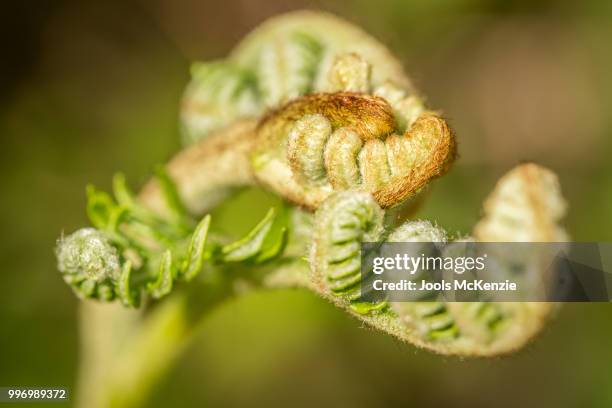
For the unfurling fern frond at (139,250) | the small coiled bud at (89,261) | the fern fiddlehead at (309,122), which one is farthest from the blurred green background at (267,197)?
the small coiled bud at (89,261)

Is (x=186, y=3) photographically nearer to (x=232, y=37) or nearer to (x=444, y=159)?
(x=232, y=37)

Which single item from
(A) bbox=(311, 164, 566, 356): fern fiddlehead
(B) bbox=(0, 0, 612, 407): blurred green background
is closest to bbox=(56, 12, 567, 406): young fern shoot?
(A) bbox=(311, 164, 566, 356): fern fiddlehead

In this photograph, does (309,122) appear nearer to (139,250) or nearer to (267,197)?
(139,250)

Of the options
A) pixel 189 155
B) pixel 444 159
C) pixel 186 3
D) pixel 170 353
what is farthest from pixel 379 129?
pixel 186 3

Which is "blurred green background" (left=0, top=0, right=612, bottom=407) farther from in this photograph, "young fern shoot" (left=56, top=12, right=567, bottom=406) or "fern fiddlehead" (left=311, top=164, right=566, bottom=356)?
"fern fiddlehead" (left=311, top=164, right=566, bottom=356)

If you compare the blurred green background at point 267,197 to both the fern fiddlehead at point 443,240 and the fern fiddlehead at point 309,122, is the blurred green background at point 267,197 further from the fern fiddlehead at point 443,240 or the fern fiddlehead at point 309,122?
the fern fiddlehead at point 443,240
